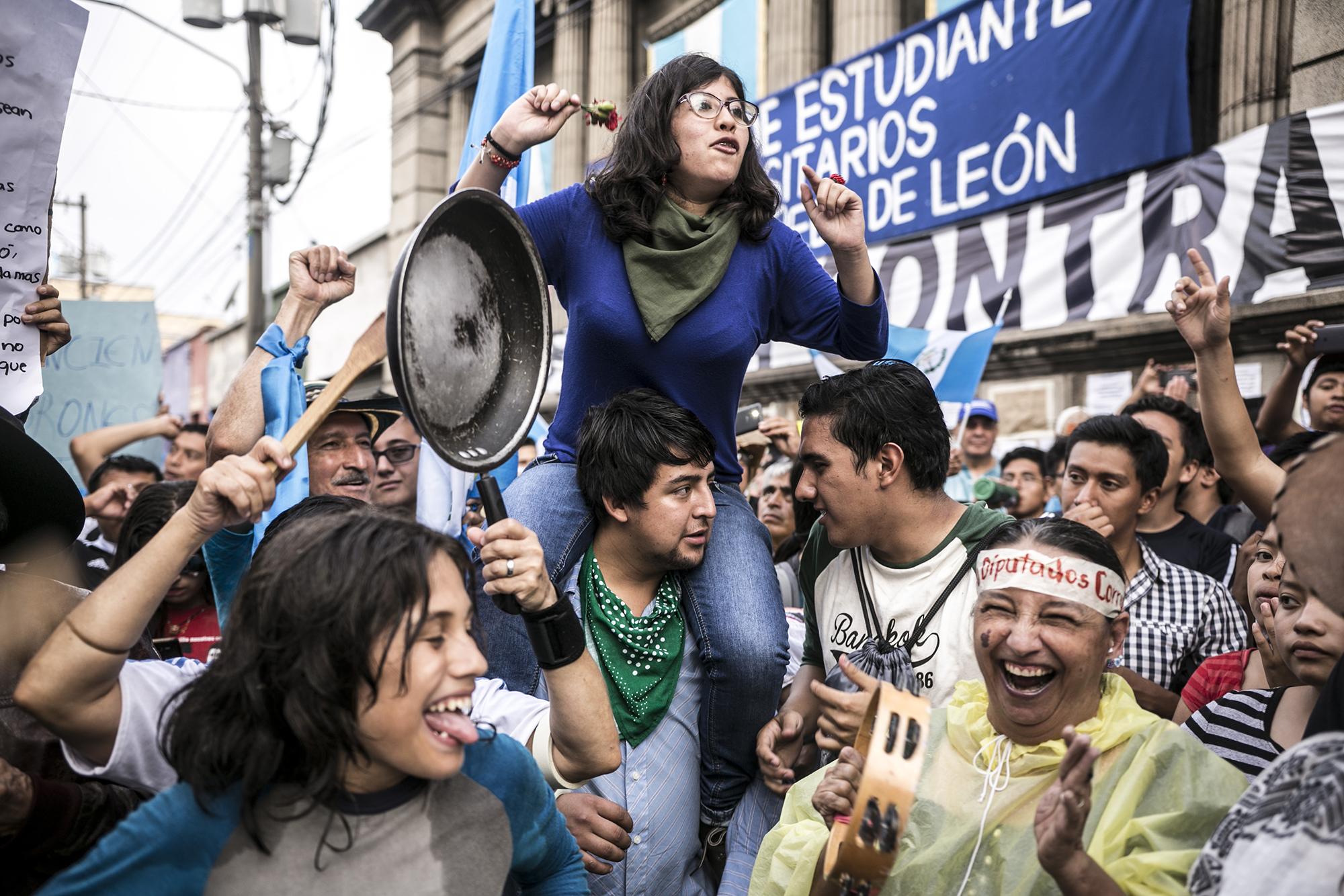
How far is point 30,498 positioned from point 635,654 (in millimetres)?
1435

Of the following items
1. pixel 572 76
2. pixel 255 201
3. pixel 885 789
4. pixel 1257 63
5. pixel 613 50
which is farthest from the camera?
pixel 572 76

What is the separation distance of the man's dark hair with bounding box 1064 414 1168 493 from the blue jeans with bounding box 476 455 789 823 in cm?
188

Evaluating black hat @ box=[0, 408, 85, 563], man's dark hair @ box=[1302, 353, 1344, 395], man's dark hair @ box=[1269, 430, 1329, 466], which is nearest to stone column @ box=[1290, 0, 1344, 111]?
man's dark hair @ box=[1302, 353, 1344, 395]

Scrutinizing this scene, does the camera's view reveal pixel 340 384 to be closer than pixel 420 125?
Yes

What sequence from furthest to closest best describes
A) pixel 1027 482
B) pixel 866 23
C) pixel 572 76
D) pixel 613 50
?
pixel 572 76 < pixel 613 50 < pixel 866 23 < pixel 1027 482

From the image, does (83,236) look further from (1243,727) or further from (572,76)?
(1243,727)

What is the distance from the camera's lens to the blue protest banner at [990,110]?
7707 mm

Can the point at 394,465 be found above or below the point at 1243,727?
above

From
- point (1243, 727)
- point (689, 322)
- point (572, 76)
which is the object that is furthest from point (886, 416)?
point (572, 76)

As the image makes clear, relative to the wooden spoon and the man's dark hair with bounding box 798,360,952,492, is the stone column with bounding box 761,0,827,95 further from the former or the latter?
the wooden spoon

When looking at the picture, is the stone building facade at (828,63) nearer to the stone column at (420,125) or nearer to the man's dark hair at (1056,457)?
the stone column at (420,125)

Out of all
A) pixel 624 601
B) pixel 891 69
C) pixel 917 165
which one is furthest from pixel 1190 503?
pixel 891 69

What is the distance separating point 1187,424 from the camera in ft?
15.7

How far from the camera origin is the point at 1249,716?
2422 mm
